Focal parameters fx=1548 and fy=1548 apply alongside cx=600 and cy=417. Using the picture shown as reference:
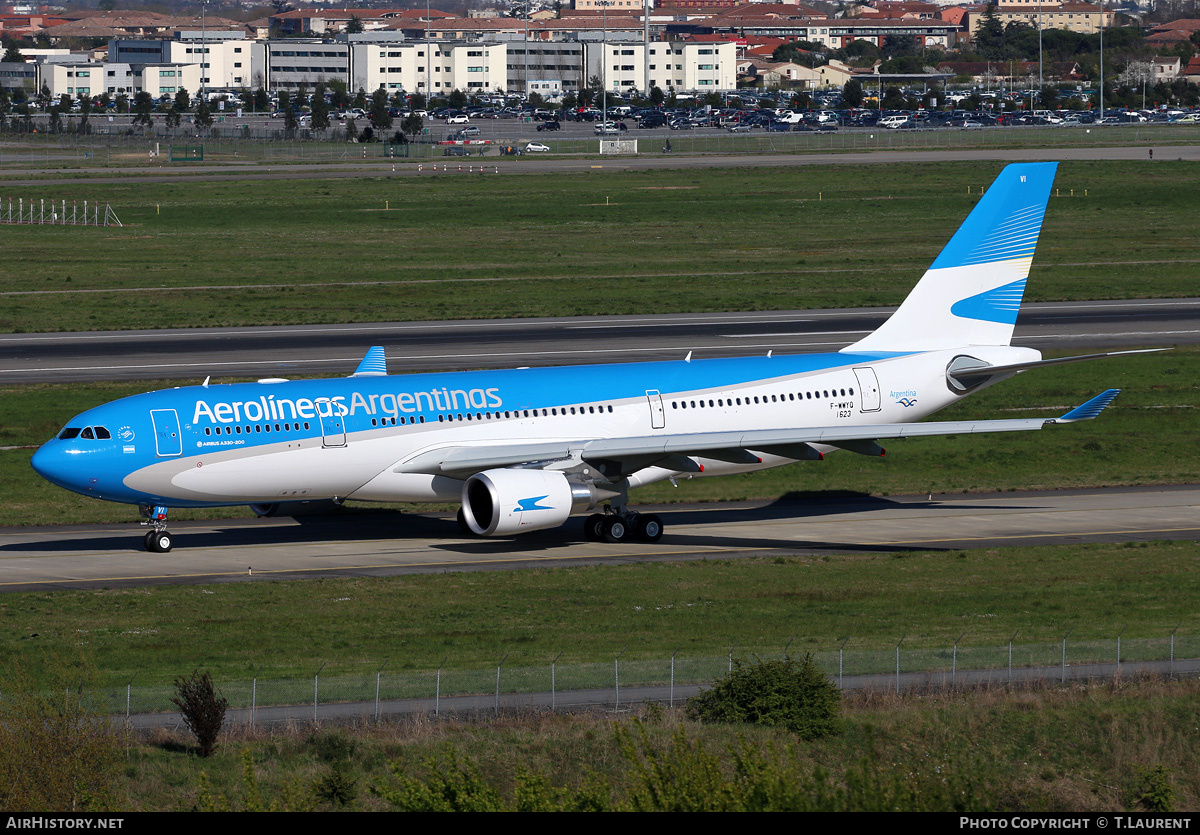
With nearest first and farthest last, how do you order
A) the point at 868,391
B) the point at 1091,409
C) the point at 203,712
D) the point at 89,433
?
the point at 203,712, the point at 89,433, the point at 1091,409, the point at 868,391

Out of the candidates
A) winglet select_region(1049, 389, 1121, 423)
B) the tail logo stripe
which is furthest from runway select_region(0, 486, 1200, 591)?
the tail logo stripe

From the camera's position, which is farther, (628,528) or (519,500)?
(628,528)

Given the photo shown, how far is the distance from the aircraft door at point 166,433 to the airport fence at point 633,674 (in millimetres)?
13440

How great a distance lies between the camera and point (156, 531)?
4950cm

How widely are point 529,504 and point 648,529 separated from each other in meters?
5.55

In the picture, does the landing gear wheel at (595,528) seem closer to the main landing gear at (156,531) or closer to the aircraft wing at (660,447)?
the aircraft wing at (660,447)

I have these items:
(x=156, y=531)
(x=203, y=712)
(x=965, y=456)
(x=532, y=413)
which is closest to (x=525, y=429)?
(x=532, y=413)

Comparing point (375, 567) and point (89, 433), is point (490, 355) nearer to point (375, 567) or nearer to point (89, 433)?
point (375, 567)

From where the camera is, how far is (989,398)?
70062 millimetres

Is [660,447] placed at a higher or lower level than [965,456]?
higher

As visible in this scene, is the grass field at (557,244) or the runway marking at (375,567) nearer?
the runway marking at (375,567)

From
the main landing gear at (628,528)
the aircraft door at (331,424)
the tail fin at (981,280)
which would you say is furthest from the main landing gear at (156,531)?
the tail fin at (981,280)

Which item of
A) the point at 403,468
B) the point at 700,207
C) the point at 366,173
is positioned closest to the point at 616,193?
the point at 700,207

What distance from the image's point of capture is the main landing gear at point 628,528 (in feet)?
170
